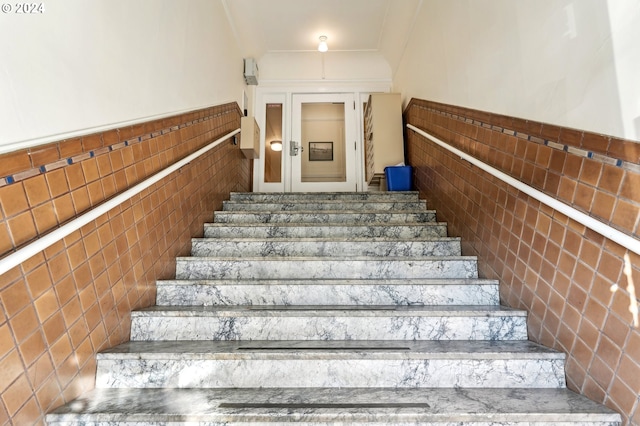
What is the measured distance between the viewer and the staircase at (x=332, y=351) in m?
1.22

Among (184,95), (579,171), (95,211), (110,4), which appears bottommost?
(95,211)

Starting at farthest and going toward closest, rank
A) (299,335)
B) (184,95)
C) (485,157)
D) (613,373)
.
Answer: (184,95) < (485,157) < (299,335) < (613,373)

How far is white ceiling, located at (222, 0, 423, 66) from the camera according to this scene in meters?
3.84

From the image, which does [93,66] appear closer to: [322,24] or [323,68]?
[322,24]

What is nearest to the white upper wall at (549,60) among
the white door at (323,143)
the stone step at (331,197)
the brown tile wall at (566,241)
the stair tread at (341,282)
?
the brown tile wall at (566,241)

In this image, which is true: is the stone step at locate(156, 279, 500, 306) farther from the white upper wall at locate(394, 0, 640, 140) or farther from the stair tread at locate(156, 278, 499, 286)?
the white upper wall at locate(394, 0, 640, 140)

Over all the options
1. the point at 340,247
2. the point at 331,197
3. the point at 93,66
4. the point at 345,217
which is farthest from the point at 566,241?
the point at 331,197

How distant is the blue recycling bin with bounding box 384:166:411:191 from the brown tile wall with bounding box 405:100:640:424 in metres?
1.49

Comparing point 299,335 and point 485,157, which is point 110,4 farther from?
point 485,157

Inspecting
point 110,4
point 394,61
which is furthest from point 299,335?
point 394,61

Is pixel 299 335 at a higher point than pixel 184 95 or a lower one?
lower

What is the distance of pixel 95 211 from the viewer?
4.51ft

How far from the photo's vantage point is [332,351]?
1.49 metres

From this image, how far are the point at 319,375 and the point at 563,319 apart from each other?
104 centimetres
